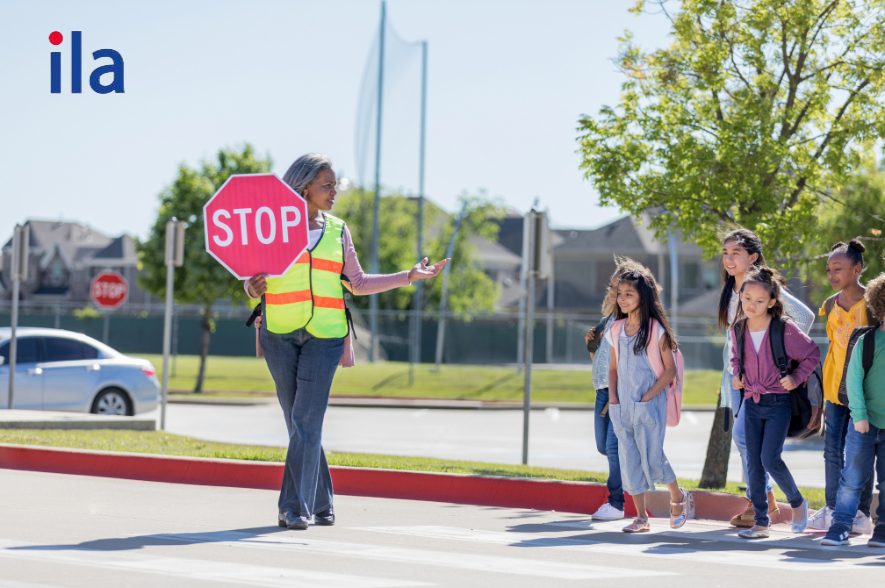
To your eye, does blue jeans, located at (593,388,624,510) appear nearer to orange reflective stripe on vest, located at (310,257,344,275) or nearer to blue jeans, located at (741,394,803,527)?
blue jeans, located at (741,394,803,527)

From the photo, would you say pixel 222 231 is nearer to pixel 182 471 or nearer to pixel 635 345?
pixel 635 345

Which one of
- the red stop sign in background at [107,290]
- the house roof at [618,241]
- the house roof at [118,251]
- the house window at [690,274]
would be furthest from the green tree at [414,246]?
the red stop sign in background at [107,290]

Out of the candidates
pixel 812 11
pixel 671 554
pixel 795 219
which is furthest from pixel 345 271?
pixel 812 11

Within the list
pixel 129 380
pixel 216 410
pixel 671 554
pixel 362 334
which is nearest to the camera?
A: pixel 671 554

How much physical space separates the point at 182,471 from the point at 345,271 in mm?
3512

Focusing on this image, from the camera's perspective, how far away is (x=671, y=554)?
7.78 metres

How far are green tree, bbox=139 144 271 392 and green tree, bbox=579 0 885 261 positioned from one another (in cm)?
2661

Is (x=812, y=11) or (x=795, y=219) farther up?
(x=812, y=11)

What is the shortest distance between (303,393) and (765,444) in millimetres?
2672

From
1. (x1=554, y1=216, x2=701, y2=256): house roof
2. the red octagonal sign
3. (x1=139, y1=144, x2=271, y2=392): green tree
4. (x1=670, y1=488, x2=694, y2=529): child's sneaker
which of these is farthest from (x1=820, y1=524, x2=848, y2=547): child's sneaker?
(x1=554, y1=216, x2=701, y2=256): house roof

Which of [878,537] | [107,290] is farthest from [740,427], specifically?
[107,290]

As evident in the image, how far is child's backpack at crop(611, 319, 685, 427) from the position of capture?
9.02 meters

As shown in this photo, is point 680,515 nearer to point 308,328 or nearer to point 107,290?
point 308,328

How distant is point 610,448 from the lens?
31.8 feet
